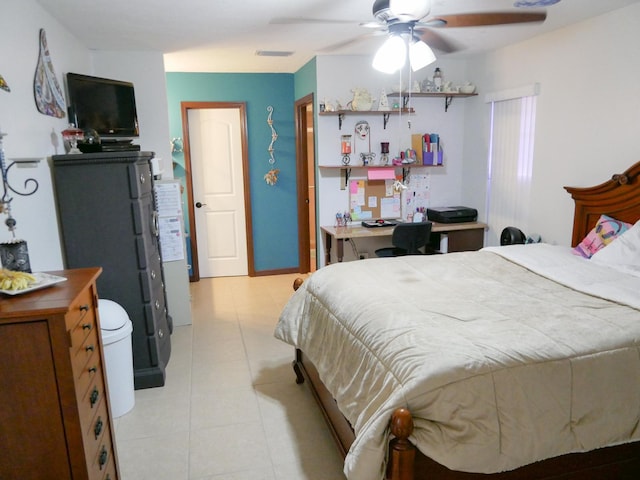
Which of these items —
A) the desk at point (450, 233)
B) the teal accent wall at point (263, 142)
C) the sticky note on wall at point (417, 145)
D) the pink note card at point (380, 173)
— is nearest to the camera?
the desk at point (450, 233)

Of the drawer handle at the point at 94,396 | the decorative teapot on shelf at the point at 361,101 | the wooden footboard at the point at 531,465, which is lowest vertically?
the wooden footboard at the point at 531,465

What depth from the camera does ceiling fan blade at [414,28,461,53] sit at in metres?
2.52

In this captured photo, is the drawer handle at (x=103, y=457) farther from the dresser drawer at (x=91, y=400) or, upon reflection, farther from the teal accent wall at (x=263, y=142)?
the teal accent wall at (x=263, y=142)

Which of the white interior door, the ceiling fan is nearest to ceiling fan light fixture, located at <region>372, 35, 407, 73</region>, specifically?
the ceiling fan

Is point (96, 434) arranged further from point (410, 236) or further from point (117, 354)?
point (410, 236)

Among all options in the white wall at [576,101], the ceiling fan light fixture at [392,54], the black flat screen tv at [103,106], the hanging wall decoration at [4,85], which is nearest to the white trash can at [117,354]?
the hanging wall decoration at [4,85]

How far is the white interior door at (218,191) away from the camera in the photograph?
5.26 metres

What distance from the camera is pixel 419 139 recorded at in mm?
4562

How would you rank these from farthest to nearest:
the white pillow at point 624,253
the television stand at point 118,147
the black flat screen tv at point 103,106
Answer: the black flat screen tv at point 103,106 < the television stand at point 118,147 < the white pillow at point 624,253

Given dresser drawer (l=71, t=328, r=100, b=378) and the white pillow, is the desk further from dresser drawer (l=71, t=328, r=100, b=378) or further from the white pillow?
dresser drawer (l=71, t=328, r=100, b=378)

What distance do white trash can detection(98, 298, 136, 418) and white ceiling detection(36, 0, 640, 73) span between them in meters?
1.81

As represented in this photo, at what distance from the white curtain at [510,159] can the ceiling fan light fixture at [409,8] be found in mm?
2025

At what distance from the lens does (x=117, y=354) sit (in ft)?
8.64

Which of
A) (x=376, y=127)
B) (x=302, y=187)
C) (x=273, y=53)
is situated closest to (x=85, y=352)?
(x=273, y=53)
